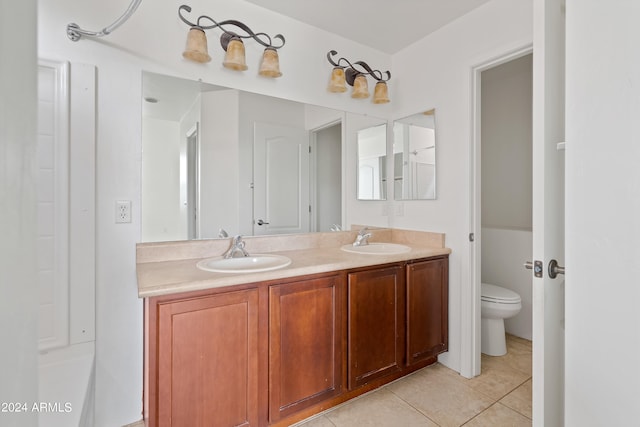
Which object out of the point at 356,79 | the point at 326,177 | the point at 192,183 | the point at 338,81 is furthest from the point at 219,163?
the point at 356,79

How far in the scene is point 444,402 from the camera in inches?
67.7

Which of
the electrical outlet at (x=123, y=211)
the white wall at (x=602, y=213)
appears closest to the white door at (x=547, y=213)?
the white wall at (x=602, y=213)

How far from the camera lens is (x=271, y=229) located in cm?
203

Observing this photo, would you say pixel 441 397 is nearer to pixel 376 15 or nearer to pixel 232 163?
pixel 232 163

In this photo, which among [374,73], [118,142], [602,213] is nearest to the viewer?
[602,213]

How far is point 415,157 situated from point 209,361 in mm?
2005

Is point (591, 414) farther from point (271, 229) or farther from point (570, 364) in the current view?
point (271, 229)

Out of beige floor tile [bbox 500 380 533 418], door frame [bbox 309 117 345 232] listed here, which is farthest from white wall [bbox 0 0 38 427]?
beige floor tile [bbox 500 380 533 418]

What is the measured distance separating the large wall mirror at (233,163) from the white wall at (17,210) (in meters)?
1.52

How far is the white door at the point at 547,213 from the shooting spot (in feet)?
3.10

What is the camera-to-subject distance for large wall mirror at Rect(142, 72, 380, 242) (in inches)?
65.0

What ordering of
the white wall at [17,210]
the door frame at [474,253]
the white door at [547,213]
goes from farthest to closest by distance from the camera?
the door frame at [474,253] < the white door at [547,213] < the white wall at [17,210]

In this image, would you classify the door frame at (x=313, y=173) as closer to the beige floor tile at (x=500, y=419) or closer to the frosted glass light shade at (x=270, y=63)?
the frosted glass light shade at (x=270, y=63)

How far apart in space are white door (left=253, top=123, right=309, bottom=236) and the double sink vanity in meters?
Result: 0.12
